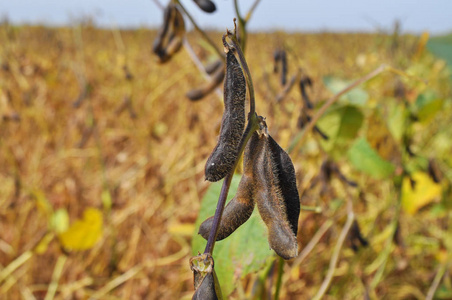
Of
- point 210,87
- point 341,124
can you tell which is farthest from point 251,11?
point 341,124

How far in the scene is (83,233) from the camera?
4.51 ft

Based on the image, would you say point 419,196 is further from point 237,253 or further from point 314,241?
point 237,253

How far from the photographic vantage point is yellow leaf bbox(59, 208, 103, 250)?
1344 millimetres

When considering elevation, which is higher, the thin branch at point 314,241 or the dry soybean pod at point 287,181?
the dry soybean pod at point 287,181

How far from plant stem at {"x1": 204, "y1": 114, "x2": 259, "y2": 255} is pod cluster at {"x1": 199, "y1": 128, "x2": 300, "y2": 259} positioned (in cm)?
2

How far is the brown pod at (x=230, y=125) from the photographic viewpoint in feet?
0.97

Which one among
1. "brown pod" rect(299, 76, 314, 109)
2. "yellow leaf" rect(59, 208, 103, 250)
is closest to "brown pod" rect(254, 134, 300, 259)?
"brown pod" rect(299, 76, 314, 109)

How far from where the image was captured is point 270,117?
132 cm

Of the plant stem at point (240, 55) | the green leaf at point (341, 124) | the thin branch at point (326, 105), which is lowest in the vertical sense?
the green leaf at point (341, 124)

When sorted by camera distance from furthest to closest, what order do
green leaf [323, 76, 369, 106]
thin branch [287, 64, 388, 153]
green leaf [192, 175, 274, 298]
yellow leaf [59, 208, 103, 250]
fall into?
yellow leaf [59, 208, 103, 250] < green leaf [323, 76, 369, 106] < thin branch [287, 64, 388, 153] < green leaf [192, 175, 274, 298]

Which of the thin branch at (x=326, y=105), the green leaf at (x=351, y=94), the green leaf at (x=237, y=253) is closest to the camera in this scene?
the green leaf at (x=237, y=253)

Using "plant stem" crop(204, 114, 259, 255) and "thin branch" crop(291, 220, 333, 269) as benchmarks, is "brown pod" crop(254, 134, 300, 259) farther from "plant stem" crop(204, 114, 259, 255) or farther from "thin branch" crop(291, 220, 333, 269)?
"thin branch" crop(291, 220, 333, 269)

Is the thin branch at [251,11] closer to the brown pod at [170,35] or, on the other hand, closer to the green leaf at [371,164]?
the brown pod at [170,35]

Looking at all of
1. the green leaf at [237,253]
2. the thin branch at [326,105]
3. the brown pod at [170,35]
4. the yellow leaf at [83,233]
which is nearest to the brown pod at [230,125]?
the green leaf at [237,253]
